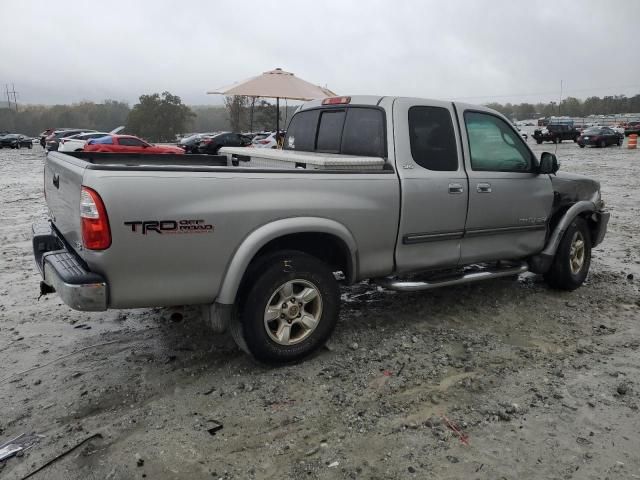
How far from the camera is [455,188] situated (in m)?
4.45

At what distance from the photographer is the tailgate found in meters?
3.21

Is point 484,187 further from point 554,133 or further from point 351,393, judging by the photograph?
point 554,133

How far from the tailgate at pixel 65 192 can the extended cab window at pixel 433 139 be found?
8.09ft

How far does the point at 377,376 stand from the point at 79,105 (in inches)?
5112

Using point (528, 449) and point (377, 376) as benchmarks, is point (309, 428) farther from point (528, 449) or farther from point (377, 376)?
point (528, 449)

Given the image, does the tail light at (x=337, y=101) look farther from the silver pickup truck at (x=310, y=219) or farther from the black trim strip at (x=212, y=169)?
the black trim strip at (x=212, y=169)

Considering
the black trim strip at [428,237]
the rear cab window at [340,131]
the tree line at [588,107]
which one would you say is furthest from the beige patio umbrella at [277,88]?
the tree line at [588,107]

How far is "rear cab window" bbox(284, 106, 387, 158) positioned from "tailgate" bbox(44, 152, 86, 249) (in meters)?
2.17

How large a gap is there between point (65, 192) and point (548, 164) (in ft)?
13.5

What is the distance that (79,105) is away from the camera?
388 feet

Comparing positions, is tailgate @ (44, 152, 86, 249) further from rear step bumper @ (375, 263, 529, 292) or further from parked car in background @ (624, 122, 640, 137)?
parked car in background @ (624, 122, 640, 137)

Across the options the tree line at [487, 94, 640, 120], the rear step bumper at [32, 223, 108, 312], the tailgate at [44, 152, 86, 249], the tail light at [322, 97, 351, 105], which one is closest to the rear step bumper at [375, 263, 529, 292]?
the tail light at [322, 97, 351, 105]

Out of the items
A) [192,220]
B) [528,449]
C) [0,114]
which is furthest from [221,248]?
[0,114]

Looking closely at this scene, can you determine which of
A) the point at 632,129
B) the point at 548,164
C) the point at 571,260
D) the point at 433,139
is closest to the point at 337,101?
the point at 433,139
